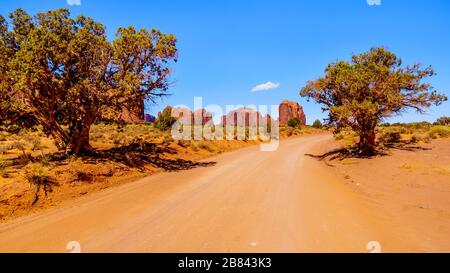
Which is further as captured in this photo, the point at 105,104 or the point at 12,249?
the point at 105,104

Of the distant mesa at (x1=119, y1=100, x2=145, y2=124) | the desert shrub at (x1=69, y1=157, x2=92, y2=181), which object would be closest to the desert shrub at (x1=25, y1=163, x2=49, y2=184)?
the desert shrub at (x1=69, y1=157, x2=92, y2=181)

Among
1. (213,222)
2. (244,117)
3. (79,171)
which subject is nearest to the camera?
(213,222)

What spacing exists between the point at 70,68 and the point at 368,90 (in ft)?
51.4

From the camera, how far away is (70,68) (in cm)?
1366

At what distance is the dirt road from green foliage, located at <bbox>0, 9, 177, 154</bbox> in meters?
5.27

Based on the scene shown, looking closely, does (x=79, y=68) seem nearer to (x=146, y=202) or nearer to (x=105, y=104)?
(x=105, y=104)

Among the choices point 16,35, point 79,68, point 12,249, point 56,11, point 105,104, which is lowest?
point 12,249

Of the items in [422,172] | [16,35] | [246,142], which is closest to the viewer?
[422,172]

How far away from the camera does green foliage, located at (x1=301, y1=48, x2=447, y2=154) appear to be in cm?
1717

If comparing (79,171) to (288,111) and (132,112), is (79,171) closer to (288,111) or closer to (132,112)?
(132,112)

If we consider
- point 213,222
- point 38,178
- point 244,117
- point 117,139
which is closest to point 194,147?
point 117,139
